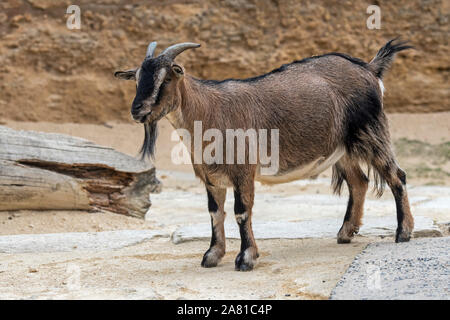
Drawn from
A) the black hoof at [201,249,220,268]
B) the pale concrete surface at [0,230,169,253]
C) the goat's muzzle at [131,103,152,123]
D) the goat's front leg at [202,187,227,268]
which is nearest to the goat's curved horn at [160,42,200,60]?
the goat's muzzle at [131,103,152,123]

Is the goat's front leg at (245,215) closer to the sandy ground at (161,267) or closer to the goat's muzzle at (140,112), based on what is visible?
the sandy ground at (161,267)

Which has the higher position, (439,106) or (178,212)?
(439,106)

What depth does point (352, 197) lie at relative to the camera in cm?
572

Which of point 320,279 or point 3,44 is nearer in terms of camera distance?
point 320,279

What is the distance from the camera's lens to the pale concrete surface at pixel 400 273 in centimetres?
360

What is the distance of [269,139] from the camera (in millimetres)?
5070

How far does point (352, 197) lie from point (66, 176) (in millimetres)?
3108

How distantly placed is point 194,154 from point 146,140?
1.40ft

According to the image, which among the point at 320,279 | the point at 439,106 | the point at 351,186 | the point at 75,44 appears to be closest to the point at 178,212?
the point at 351,186

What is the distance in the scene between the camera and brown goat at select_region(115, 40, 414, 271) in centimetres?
473

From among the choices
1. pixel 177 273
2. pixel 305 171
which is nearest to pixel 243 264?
pixel 177 273

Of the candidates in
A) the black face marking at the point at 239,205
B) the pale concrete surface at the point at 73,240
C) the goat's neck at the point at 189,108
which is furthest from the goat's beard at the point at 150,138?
the pale concrete surface at the point at 73,240

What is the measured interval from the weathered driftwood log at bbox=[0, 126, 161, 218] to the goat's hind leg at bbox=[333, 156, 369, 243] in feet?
8.23
